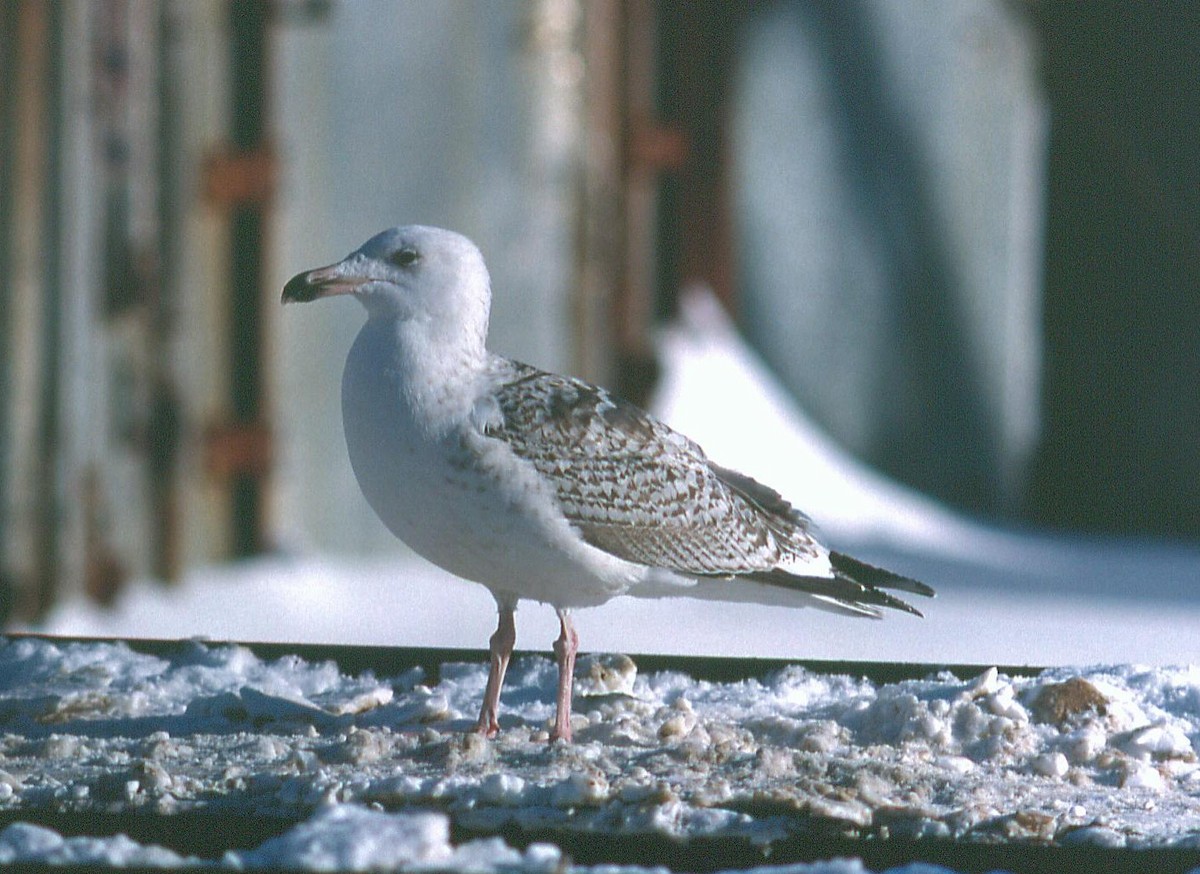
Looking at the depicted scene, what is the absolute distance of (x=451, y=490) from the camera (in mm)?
3533

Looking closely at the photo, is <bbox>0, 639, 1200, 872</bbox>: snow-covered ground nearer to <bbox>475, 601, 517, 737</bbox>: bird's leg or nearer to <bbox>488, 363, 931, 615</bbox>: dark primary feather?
<bbox>475, 601, 517, 737</bbox>: bird's leg

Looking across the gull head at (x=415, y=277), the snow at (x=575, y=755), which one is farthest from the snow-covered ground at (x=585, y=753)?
the gull head at (x=415, y=277)

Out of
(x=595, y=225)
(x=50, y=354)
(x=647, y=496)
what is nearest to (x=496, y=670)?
(x=647, y=496)

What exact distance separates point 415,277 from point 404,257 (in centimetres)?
4

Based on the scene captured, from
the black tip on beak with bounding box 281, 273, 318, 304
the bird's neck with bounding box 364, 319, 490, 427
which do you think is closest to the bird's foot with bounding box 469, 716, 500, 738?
the bird's neck with bounding box 364, 319, 490, 427

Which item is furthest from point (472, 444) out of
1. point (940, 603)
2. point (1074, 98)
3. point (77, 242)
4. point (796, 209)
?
point (1074, 98)

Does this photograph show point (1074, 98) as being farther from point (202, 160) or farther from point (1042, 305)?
point (202, 160)

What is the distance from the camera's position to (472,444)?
11.7ft

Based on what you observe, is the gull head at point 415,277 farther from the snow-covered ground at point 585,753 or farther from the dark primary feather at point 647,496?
the snow-covered ground at point 585,753

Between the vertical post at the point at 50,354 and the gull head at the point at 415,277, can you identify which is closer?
the gull head at the point at 415,277

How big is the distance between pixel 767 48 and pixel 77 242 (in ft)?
15.4

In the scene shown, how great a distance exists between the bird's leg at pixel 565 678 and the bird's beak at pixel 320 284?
0.71 meters

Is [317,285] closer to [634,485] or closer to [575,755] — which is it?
[634,485]

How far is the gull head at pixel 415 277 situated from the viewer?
11.9 ft
